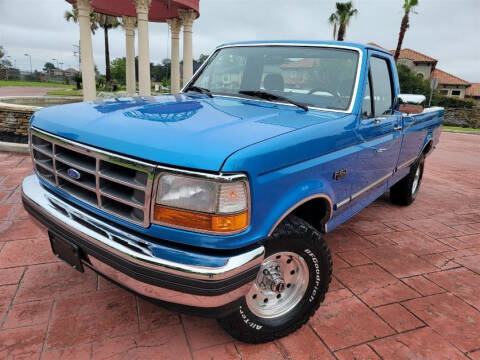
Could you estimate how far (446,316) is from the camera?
2555 mm

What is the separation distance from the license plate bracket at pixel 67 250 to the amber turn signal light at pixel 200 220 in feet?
2.14

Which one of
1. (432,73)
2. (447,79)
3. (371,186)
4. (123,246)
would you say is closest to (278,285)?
(123,246)

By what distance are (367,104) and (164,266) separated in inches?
87.1

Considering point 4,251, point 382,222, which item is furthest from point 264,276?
point 382,222

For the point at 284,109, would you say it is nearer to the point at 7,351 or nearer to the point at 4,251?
the point at 7,351

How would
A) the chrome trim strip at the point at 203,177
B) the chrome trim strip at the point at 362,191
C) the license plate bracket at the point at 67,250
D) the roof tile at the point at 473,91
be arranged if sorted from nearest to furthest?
the chrome trim strip at the point at 203,177 → the license plate bracket at the point at 67,250 → the chrome trim strip at the point at 362,191 → the roof tile at the point at 473,91

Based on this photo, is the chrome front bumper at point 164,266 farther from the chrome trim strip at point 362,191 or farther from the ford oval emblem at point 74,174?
the chrome trim strip at point 362,191

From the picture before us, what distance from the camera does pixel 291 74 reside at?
2.96 m

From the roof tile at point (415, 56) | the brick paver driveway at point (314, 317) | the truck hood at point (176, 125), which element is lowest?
the brick paver driveway at point (314, 317)

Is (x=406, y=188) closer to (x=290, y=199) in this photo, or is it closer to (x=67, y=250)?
(x=290, y=199)

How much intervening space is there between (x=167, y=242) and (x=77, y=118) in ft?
3.34

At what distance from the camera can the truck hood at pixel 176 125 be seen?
1.62 m

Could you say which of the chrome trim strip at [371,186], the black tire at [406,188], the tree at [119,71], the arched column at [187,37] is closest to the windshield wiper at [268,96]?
the chrome trim strip at [371,186]

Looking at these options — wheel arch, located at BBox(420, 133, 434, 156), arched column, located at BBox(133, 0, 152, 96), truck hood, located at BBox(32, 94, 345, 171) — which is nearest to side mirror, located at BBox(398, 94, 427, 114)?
truck hood, located at BBox(32, 94, 345, 171)
